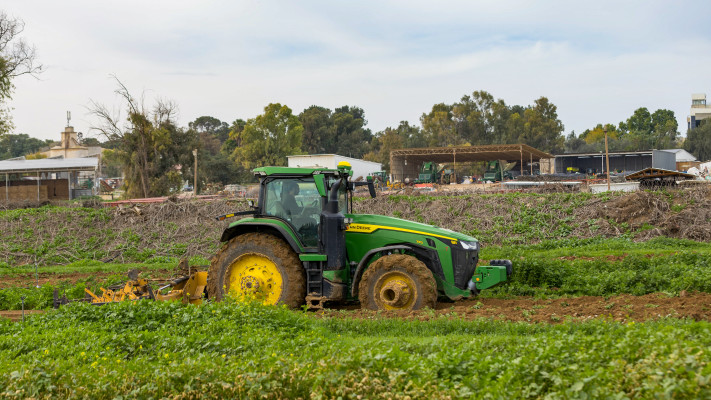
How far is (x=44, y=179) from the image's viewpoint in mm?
45312

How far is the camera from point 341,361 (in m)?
6.43

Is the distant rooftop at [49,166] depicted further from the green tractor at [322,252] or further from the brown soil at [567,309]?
the brown soil at [567,309]

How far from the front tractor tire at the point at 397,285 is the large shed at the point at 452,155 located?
40848 millimetres

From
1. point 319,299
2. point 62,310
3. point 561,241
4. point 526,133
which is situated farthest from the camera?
point 526,133

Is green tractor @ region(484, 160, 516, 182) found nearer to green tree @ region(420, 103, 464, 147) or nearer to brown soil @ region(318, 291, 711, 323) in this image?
green tree @ region(420, 103, 464, 147)

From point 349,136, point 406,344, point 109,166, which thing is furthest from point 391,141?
point 406,344

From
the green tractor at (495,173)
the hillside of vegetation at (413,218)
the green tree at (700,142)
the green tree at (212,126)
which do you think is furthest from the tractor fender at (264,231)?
the green tree at (212,126)

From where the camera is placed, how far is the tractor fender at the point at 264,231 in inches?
436

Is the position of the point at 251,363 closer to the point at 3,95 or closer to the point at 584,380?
the point at 584,380

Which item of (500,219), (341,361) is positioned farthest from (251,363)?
(500,219)

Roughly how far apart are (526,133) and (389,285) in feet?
266

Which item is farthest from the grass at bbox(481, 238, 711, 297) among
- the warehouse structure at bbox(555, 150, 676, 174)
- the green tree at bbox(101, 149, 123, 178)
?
the green tree at bbox(101, 149, 123, 178)

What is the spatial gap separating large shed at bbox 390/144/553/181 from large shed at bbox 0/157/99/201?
2526cm

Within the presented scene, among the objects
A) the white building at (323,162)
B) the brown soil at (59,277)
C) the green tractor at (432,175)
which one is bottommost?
the brown soil at (59,277)
